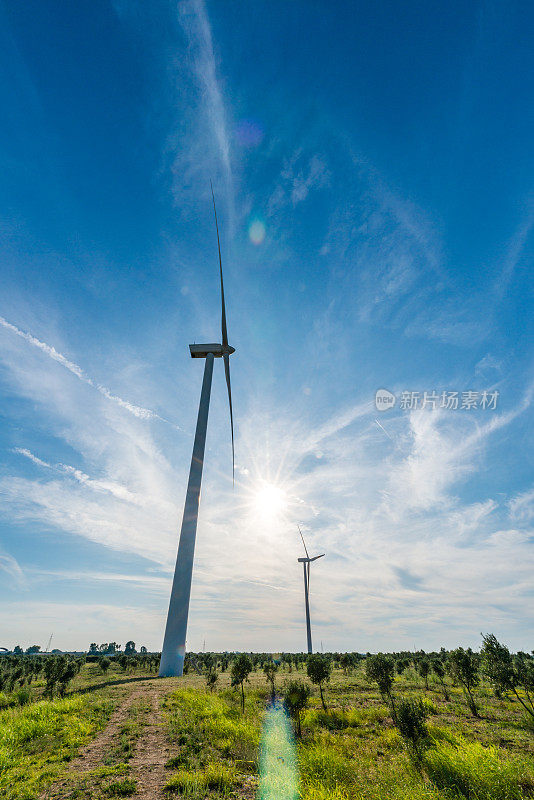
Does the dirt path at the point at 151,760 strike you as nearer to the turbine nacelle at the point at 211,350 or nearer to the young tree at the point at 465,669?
the young tree at the point at 465,669

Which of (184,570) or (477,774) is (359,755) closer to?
(477,774)

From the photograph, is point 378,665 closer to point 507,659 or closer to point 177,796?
point 507,659

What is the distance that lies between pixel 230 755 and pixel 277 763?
299 cm

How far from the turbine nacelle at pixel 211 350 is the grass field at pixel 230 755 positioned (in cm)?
5006

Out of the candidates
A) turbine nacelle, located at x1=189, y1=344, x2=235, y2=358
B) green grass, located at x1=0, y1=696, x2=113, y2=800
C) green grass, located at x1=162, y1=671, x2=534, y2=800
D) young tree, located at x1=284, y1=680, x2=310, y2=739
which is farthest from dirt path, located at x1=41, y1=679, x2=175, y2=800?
turbine nacelle, located at x1=189, y1=344, x2=235, y2=358

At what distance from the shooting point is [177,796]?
15.5 meters

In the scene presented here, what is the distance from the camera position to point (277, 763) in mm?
20891

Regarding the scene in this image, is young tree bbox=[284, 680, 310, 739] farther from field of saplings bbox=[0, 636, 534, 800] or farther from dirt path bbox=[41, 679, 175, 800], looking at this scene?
dirt path bbox=[41, 679, 175, 800]

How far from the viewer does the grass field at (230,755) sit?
1662cm

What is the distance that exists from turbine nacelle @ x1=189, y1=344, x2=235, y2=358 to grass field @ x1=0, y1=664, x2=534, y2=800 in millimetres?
50063

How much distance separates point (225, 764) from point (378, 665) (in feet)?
89.6

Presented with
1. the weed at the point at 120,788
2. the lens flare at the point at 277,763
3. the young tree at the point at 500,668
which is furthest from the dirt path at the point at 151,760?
the young tree at the point at 500,668

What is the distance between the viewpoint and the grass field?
655 inches

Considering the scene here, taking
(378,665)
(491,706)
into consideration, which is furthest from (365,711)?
(491,706)
